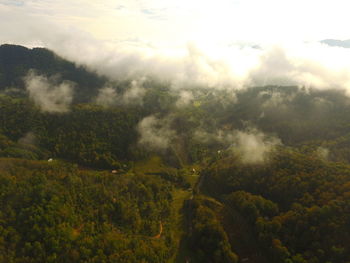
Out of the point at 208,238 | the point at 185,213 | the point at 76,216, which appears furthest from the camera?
the point at 185,213

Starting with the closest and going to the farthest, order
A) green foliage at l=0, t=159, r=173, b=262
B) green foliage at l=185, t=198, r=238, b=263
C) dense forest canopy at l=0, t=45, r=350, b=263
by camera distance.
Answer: green foliage at l=0, t=159, r=173, b=262
dense forest canopy at l=0, t=45, r=350, b=263
green foliage at l=185, t=198, r=238, b=263

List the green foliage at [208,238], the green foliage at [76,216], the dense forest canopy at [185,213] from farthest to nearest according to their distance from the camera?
the green foliage at [208,238] → the dense forest canopy at [185,213] → the green foliage at [76,216]

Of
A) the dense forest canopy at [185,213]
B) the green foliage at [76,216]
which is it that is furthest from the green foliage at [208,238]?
the green foliage at [76,216]

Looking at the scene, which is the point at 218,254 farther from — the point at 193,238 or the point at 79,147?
the point at 79,147

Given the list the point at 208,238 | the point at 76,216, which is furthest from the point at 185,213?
the point at 76,216

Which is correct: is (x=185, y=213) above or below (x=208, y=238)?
below

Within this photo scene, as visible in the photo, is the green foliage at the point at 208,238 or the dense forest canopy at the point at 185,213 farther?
the green foliage at the point at 208,238

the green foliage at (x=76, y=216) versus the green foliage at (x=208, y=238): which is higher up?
the green foliage at (x=76, y=216)

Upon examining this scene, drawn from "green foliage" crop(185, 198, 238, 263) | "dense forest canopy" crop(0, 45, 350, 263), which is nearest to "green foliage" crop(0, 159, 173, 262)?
"dense forest canopy" crop(0, 45, 350, 263)

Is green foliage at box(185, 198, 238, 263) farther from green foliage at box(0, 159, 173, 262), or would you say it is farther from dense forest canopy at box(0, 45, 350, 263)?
green foliage at box(0, 159, 173, 262)

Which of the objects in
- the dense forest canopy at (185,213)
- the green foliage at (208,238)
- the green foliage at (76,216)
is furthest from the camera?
the green foliage at (208,238)

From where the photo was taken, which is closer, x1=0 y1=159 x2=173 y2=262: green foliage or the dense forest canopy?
x1=0 y1=159 x2=173 y2=262: green foliage

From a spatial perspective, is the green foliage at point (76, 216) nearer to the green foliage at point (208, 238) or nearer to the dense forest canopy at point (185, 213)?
the dense forest canopy at point (185, 213)

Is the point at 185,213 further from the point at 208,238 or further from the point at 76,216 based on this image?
the point at 76,216
